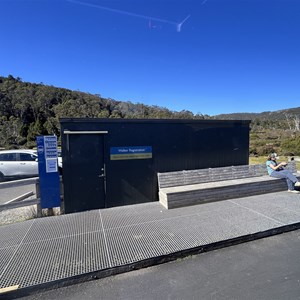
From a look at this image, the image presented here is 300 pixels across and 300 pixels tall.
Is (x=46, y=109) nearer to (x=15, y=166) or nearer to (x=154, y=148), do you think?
(x=15, y=166)

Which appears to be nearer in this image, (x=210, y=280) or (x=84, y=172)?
(x=210, y=280)

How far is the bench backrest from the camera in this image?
5965 millimetres

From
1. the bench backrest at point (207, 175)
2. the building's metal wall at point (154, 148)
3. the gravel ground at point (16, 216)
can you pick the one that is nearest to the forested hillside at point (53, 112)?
the gravel ground at point (16, 216)

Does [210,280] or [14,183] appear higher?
[14,183]

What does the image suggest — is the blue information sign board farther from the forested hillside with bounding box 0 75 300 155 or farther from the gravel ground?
the forested hillside with bounding box 0 75 300 155

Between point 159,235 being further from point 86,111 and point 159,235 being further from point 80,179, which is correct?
point 86,111

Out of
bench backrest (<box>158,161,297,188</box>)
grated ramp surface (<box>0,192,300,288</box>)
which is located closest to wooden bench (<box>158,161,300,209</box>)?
bench backrest (<box>158,161,297,188</box>)

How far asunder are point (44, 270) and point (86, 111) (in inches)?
2205

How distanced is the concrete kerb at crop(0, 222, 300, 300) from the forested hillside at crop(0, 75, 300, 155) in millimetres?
40174

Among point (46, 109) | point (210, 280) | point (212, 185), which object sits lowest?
point (210, 280)

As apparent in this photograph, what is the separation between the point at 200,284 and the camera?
9.25 ft

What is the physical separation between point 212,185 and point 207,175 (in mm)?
425

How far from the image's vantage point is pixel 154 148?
5.96m

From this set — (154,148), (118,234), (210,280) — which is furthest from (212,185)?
(210,280)
